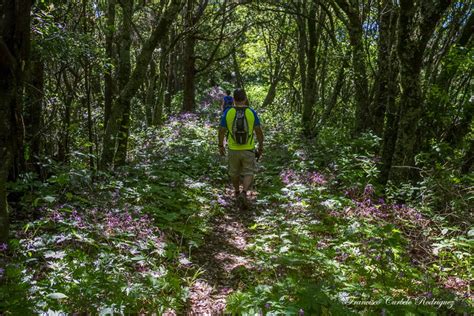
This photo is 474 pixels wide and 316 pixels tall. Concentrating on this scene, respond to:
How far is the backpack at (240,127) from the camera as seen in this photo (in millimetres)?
7238

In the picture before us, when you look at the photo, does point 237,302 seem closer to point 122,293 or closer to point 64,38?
point 122,293

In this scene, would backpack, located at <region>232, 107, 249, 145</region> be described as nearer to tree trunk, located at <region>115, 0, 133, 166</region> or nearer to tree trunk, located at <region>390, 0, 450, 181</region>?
tree trunk, located at <region>115, 0, 133, 166</region>

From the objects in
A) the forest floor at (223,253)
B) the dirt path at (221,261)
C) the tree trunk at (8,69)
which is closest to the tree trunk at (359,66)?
the forest floor at (223,253)

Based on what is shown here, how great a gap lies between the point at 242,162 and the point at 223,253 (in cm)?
261

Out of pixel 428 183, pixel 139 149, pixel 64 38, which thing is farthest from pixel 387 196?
pixel 139 149

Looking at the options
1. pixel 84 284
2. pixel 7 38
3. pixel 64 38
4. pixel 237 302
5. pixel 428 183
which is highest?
pixel 64 38

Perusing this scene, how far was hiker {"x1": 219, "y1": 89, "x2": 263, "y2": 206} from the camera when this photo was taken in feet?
23.8

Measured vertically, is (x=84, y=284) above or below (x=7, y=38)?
below

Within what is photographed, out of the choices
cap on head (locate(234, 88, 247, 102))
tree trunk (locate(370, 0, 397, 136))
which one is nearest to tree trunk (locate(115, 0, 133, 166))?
cap on head (locate(234, 88, 247, 102))

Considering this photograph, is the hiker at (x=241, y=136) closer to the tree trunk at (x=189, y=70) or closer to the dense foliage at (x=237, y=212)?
the dense foliage at (x=237, y=212)

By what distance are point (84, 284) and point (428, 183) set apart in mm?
4803

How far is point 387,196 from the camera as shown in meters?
5.91

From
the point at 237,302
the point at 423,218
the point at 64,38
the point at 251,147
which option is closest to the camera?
the point at 237,302

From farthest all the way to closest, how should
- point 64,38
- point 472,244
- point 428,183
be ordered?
point 64,38 → point 428,183 → point 472,244
